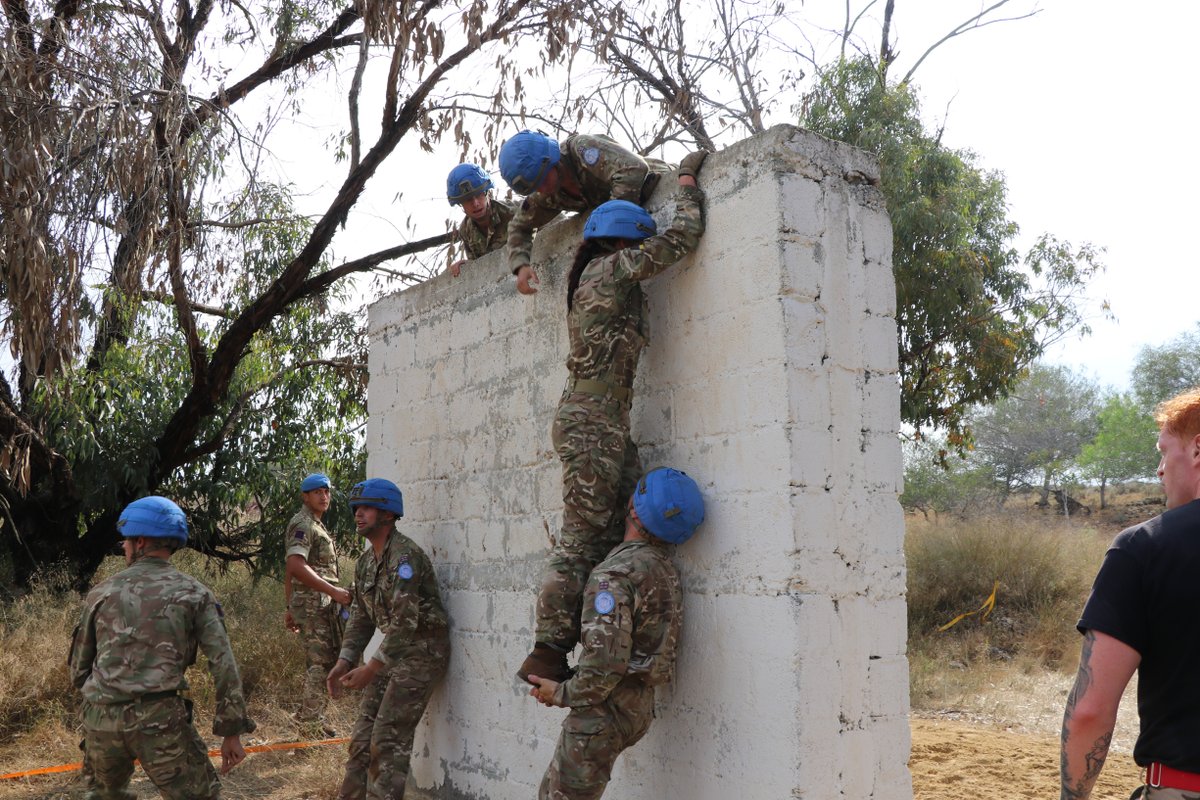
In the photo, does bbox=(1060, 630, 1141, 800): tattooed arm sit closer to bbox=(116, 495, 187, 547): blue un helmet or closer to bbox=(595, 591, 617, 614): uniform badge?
bbox=(595, 591, 617, 614): uniform badge

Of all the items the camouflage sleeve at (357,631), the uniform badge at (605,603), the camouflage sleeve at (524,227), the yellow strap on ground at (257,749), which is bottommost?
the yellow strap on ground at (257,749)

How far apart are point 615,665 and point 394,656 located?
2336mm

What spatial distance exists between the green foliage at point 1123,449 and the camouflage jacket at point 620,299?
2938 cm

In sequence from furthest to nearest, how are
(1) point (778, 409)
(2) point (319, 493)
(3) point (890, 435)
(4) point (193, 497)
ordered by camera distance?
(4) point (193, 497), (2) point (319, 493), (3) point (890, 435), (1) point (778, 409)

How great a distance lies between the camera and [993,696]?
976 cm

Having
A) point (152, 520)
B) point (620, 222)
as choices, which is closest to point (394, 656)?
point (152, 520)

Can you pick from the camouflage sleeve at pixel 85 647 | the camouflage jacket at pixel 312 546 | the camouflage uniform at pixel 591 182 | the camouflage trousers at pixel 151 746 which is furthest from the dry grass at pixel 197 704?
the camouflage uniform at pixel 591 182

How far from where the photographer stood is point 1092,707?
2.39m

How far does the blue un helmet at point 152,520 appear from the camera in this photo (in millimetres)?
4945

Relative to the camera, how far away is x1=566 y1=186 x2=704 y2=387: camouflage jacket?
13.9 ft

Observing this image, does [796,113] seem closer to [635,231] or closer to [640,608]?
[635,231]

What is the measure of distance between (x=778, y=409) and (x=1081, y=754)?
1.70 m

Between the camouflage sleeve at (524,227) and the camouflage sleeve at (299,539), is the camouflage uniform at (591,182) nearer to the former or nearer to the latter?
the camouflage sleeve at (524,227)

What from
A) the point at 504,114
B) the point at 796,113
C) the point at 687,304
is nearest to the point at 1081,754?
the point at 687,304
